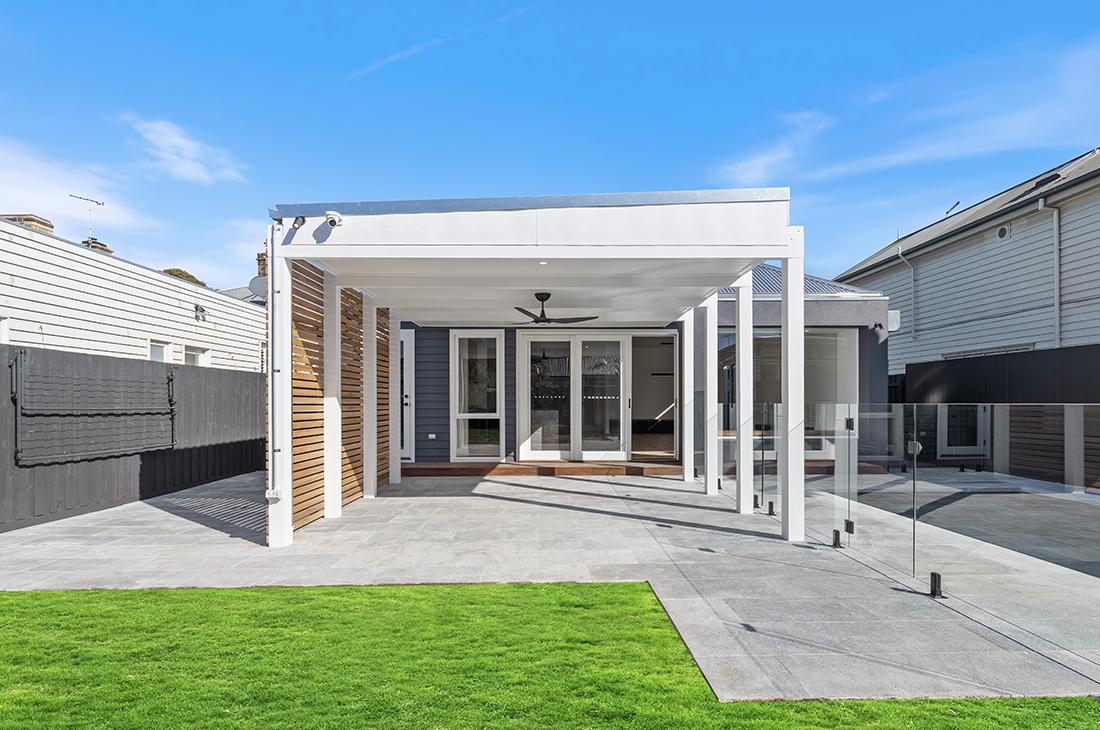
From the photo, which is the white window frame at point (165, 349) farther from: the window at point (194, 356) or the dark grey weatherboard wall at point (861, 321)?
the dark grey weatherboard wall at point (861, 321)

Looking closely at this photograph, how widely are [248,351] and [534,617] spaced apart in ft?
38.6

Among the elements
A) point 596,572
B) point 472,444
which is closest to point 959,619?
point 596,572

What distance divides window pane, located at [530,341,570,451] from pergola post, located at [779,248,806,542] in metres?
5.56

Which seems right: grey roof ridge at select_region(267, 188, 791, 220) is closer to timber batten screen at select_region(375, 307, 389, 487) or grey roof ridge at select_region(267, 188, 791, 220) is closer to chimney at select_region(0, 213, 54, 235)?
timber batten screen at select_region(375, 307, 389, 487)

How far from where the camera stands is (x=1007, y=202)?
1303 cm

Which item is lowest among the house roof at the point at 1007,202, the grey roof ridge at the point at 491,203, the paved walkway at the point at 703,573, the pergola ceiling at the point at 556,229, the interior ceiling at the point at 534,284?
the paved walkway at the point at 703,573

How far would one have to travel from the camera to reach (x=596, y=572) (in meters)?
4.53

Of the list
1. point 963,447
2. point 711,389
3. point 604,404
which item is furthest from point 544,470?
point 963,447

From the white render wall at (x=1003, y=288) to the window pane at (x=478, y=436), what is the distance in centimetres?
973

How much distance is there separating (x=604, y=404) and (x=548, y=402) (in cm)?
100

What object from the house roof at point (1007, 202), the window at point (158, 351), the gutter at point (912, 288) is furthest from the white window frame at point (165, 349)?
the gutter at point (912, 288)

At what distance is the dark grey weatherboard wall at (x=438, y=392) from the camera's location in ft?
34.6

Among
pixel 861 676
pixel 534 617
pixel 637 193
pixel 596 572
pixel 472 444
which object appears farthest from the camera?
pixel 472 444

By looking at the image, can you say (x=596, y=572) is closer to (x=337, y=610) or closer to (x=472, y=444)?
(x=337, y=610)
